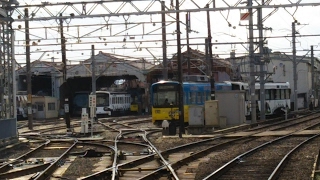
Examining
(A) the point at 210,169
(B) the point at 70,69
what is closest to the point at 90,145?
(A) the point at 210,169

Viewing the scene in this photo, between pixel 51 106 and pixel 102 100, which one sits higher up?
pixel 102 100

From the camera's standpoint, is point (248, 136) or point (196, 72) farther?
point (196, 72)

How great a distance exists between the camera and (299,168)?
1348 centimetres

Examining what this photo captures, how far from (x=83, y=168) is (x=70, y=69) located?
58692 mm

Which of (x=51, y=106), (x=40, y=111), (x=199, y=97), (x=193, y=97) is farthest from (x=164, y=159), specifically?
(x=51, y=106)

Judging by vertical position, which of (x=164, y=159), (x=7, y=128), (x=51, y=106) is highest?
(x=51, y=106)

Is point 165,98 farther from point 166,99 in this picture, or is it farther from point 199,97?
point 199,97

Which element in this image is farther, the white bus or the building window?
the building window

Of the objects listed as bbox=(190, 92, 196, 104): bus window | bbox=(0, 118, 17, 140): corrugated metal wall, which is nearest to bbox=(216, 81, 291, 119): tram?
bbox=(190, 92, 196, 104): bus window

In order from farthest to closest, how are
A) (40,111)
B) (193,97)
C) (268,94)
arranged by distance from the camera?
(40,111) → (268,94) → (193,97)

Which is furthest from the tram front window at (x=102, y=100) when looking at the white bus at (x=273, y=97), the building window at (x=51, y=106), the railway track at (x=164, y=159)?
the railway track at (x=164, y=159)

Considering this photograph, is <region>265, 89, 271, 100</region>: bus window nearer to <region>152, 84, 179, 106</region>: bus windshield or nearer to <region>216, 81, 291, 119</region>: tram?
<region>216, 81, 291, 119</region>: tram

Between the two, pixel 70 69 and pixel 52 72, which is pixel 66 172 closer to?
pixel 52 72

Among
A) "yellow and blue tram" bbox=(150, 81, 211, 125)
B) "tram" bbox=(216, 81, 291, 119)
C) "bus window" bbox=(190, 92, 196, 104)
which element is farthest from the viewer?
"tram" bbox=(216, 81, 291, 119)
